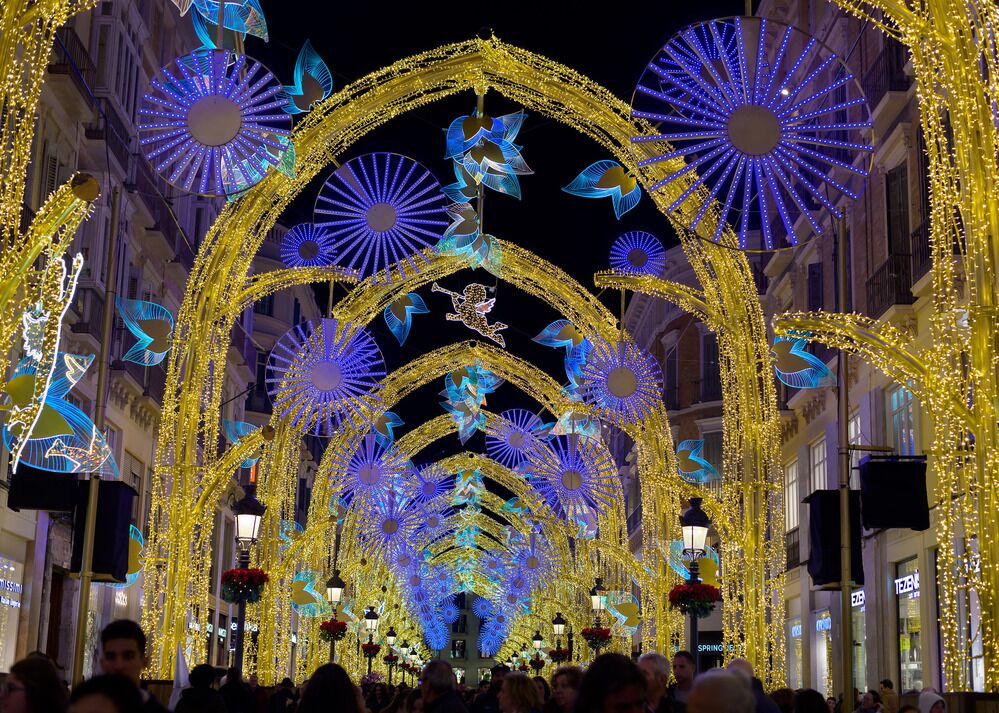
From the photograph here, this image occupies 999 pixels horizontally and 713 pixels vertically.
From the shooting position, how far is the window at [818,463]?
33438 mm

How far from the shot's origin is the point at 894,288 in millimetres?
25688

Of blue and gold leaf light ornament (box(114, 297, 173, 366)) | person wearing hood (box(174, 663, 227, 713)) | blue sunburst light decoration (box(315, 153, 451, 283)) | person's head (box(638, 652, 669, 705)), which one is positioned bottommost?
person wearing hood (box(174, 663, 227, 713))

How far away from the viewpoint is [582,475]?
4112 centimetres

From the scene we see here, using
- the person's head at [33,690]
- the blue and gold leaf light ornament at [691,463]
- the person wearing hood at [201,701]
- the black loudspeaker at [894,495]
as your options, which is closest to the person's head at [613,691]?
the person's head at [33,690]

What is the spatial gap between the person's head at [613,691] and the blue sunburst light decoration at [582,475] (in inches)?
1302

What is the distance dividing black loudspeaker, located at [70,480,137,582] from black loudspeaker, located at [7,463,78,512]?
0.19 metres

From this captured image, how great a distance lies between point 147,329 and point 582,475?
2190 centimetres

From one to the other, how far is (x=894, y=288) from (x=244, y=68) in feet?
48.2

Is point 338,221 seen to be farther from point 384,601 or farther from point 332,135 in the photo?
point 384,601

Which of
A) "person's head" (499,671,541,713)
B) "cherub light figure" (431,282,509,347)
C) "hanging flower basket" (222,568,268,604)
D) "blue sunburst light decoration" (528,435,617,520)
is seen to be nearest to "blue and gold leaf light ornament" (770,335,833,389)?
"hanging flower basket" (222,568,268,604)

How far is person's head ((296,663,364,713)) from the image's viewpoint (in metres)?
7.20

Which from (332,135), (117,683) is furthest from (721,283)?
(117,683)

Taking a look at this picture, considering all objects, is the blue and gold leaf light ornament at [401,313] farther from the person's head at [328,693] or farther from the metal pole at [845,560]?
the person's head at [328,693]

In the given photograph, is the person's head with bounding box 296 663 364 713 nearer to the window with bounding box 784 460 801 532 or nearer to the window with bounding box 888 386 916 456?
the window with bounding box 888 386 916 456
